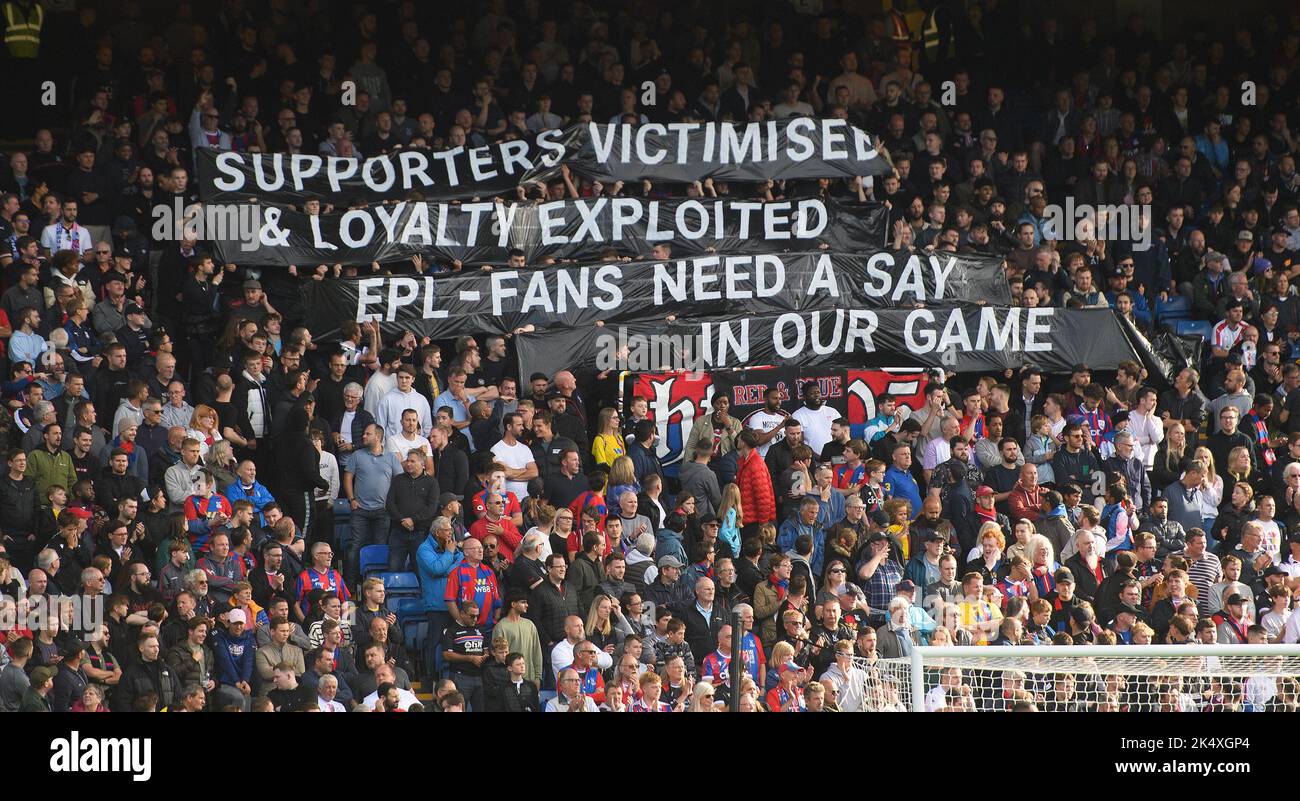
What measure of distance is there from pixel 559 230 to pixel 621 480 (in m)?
3.30

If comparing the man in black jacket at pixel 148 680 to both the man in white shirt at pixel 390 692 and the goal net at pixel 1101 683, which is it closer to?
the man in white shirt at pixel 390 692

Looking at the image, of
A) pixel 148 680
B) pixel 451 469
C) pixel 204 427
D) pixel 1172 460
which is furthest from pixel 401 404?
pixel 1172 460

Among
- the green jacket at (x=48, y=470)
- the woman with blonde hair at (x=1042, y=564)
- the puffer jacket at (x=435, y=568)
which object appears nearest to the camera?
the puffer jacket at (x=435, y=568)

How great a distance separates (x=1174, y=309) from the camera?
16828 mm

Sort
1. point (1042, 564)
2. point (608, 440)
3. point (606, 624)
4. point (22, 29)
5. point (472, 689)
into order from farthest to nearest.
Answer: point (22, 29), point (608, 440), point (1042, 564), point (606, 624), point (472, 689)

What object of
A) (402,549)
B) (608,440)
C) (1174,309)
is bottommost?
(402,549)

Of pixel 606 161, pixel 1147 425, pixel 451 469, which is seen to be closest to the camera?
pixel 451 469

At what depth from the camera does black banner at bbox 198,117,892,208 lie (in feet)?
53.3

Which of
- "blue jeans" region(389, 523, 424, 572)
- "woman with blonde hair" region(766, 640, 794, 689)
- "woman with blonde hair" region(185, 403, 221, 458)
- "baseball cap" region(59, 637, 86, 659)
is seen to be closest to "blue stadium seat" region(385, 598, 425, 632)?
"blue jeans" region(389, 523, 424, 572)

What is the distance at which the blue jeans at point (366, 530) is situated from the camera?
526 inches

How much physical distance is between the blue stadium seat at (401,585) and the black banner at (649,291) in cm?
268

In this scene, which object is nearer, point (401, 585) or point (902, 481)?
point (401, 585)

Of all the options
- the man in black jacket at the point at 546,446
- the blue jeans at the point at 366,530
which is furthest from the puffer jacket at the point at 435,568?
the man in black jacket at the point at 546,446

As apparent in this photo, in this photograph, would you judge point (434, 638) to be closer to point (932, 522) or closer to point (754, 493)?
point (754, 493)
